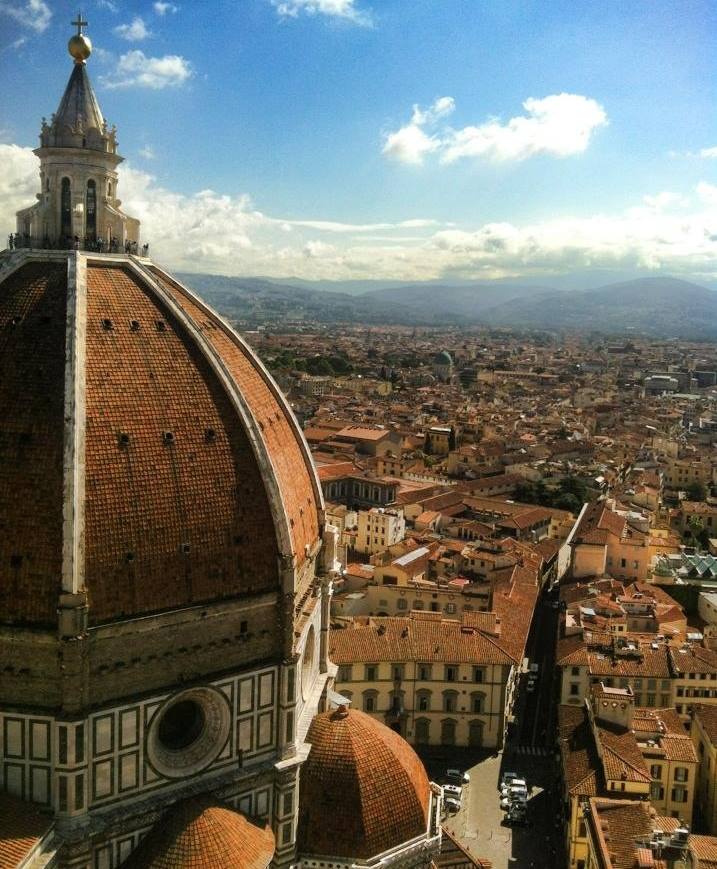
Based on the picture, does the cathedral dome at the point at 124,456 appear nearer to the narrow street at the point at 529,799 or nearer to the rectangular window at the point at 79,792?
the rectangular window at the point at 79,792

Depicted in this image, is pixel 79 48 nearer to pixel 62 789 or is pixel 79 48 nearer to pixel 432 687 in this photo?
pixel 62 789

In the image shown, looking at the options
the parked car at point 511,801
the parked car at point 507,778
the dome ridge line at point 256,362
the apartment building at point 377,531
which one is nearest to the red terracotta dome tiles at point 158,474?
the dome ridge line at point 256,362

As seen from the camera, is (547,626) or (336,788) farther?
(547,626)

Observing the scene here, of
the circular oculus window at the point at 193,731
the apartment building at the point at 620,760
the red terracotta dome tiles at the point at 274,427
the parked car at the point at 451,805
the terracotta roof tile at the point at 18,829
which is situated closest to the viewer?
the terracotta roof tile at the point at 18,829

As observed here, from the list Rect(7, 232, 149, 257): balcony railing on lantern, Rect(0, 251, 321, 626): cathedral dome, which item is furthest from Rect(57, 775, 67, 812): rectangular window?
Rect(7, 232, 149, 257): balcony railing on lantern

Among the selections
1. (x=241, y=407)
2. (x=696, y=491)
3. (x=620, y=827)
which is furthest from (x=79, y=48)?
(x=696, y=491)

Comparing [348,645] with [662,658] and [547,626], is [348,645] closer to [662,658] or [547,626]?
[662,658]

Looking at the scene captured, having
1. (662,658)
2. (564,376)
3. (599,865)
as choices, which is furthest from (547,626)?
(564,376)

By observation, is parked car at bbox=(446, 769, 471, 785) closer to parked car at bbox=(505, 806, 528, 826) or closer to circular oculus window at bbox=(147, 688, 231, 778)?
parked car at bbox=(505, 806, 528, 826)
